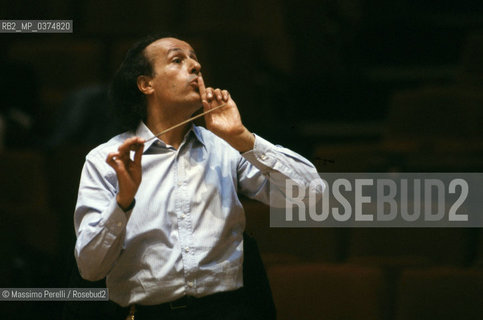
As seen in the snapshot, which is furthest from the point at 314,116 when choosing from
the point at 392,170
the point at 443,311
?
the point at 443,311

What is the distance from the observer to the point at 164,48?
107cm

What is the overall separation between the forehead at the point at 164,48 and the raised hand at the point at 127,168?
0.80ft

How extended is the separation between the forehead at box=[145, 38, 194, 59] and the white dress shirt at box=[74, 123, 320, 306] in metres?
0.14

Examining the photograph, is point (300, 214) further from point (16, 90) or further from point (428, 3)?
point (16, 90)

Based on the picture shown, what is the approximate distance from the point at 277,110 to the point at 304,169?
327 mm

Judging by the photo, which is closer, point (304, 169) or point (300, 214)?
point (304, 169)

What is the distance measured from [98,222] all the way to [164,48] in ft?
1.10

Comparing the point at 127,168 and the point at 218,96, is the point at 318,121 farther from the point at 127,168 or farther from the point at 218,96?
the point at 127,168

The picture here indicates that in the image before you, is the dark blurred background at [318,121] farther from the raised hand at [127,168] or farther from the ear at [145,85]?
the raised hand at [127,168]

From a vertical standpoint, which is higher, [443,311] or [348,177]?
[348,177]

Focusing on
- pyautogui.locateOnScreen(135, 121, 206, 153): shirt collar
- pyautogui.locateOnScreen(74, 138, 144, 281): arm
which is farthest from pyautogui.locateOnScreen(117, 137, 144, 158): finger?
pyautogui.locateOnScreen(135, 121, 206, 153): shirt collar

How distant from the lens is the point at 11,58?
1.31 meters

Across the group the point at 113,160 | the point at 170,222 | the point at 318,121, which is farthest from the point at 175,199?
the point at 318,121

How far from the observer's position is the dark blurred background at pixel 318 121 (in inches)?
50.4
